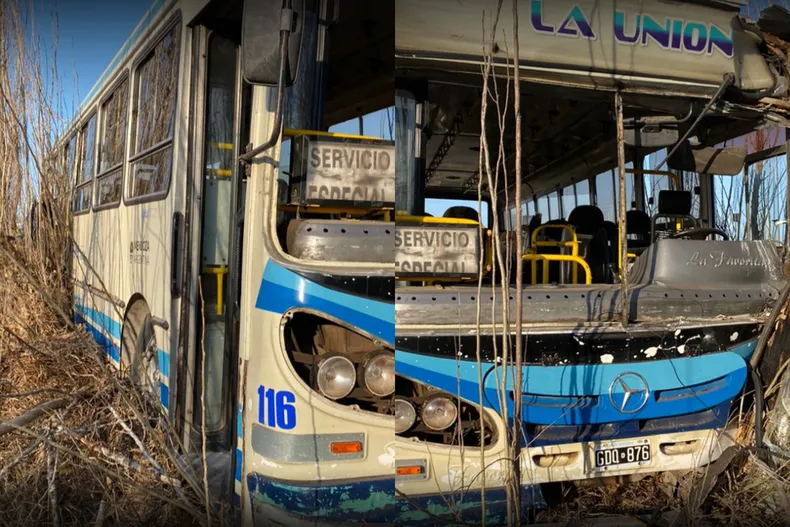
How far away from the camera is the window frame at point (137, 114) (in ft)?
9.96

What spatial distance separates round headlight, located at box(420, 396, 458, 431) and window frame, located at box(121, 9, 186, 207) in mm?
1634

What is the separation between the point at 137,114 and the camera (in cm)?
375

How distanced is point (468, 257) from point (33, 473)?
1861 millimetres

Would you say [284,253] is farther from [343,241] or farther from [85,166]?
[85,166]

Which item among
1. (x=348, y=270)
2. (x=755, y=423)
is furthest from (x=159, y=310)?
(x=755, y=423)

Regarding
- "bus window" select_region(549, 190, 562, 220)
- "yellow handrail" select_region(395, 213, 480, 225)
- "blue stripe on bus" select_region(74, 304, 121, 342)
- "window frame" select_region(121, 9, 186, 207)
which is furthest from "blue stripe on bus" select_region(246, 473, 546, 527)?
"bus window" select_region(549, 190, 562, 220)

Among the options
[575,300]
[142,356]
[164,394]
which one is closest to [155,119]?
[142,356]

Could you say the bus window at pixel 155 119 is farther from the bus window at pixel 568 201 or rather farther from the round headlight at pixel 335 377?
the bus window at pixel 568 201

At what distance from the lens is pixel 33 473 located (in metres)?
2.60

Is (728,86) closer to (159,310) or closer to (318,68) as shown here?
(318,68)

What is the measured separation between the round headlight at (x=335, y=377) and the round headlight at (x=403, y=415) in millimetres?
165

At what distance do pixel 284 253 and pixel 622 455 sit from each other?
52.1 inches

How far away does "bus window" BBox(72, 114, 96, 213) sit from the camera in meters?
5.02

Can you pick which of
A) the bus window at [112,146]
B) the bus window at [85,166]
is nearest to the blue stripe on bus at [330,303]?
the bus window at [112,146]
